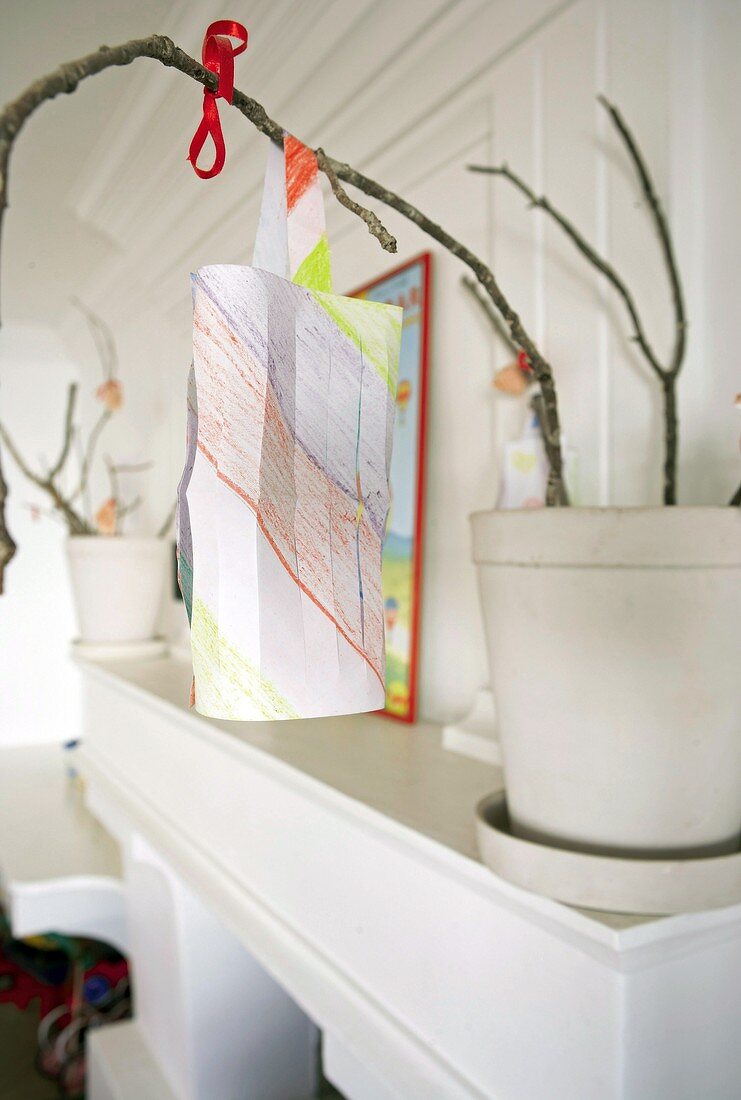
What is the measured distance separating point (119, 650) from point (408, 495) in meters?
0.88

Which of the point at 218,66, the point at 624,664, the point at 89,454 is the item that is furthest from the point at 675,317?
the point at 89,454

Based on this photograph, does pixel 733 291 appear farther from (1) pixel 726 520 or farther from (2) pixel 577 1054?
(2) pixel 577 1054

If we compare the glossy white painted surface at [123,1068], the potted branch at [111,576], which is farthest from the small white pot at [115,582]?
the glossy white painted surface at [123,1068]

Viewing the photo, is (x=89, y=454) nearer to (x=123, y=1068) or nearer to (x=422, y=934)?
(x=123, y=1068)

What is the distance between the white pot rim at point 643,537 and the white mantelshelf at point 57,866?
4.70 feet

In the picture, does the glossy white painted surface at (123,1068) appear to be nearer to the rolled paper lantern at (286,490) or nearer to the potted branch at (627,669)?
the potted branch at (627,669)

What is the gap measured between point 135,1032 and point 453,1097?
1.08 metres

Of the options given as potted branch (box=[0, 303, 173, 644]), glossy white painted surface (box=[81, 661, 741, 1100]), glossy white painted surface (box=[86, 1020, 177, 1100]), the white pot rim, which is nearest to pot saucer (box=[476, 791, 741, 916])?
glossy white painted surface (box=[81, 661, 741, 1100])

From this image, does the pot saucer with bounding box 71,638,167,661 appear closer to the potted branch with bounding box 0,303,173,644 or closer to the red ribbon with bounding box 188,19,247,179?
the potted branch with bounding box 0,303,173,644

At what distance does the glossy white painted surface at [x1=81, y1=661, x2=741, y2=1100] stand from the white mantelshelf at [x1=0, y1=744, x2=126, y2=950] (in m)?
0.58

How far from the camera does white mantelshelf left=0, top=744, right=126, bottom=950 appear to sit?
1531mm

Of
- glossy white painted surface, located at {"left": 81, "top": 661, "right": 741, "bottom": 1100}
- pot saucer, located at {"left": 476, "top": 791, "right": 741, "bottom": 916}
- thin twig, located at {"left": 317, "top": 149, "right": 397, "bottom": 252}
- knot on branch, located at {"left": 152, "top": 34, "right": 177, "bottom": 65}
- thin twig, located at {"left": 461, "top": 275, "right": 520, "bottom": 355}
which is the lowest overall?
glossy white painted surface, located at {"left": 81, "top": 661, "right": 741, "bottom": 1100}

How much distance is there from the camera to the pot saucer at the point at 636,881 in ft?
1.40

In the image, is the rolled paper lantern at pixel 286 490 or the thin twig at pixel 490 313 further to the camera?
the thin twig at pixel 490 313
